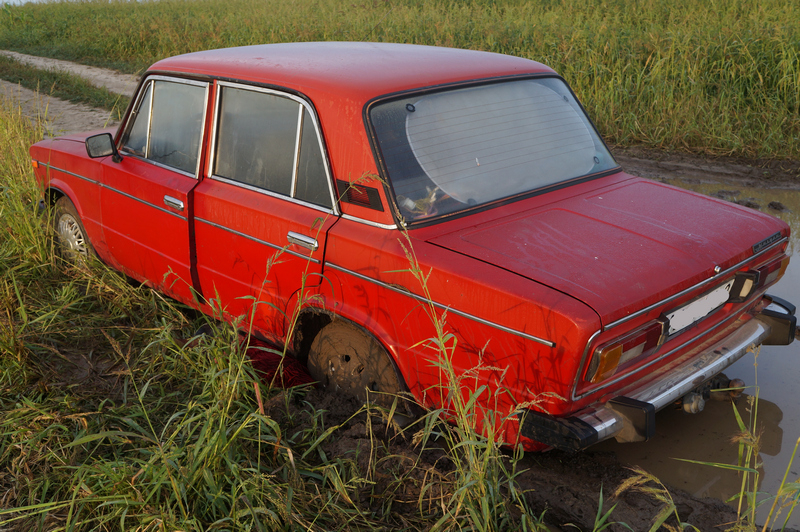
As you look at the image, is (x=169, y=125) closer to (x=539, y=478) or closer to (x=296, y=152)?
(x=296, y=152)

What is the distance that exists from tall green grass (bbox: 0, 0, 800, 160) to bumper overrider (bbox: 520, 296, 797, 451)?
Result: 205 inches

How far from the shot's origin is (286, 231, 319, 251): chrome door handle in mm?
2729

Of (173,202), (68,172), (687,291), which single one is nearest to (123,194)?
(173,202)

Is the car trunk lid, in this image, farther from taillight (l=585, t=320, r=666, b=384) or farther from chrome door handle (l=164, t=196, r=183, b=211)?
chrome door handle (l=164, t=196, r=183, b=211)

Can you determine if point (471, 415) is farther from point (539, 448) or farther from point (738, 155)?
point (738, 155)

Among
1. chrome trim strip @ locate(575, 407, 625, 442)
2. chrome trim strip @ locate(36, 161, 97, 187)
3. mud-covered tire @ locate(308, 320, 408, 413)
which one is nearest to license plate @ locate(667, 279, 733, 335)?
chrome trim strip @ locate(575, 407, 625, 442)

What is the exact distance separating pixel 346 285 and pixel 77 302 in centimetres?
220

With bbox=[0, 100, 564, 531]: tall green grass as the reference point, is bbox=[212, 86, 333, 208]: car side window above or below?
above

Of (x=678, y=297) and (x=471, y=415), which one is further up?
(x=678, y=297)

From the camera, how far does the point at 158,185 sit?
3471 millimetres

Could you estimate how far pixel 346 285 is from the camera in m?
2.64

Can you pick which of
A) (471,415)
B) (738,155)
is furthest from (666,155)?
(471,415)

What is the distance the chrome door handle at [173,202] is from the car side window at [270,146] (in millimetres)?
251

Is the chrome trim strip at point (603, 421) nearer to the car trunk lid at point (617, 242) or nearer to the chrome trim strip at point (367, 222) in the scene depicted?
the car trunk lid at point (617, 242)
